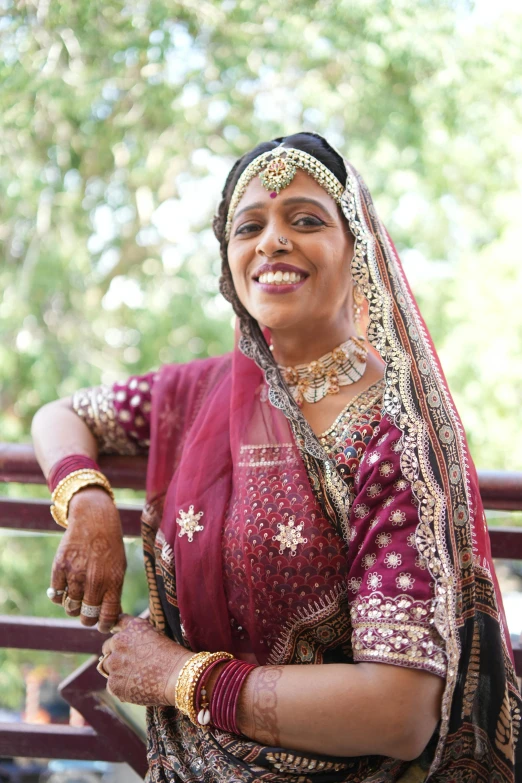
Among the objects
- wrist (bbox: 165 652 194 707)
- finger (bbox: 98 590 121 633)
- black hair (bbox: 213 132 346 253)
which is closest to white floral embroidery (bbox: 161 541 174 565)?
Answer: finger (bbox: 98 590 121 633)

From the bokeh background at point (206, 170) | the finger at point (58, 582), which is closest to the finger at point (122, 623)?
the finger at point (58, 582)

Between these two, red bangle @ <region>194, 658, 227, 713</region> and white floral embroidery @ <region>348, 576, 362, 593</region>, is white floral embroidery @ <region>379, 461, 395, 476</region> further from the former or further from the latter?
red bangle @ <region>194, 658, 227, 713</region>

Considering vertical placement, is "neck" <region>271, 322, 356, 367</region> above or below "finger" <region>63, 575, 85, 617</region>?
above

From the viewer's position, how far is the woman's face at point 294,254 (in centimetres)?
141

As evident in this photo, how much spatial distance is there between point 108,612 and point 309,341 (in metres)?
0.69

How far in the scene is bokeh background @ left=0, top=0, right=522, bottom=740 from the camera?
169 inches

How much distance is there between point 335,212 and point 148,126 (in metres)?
4.27

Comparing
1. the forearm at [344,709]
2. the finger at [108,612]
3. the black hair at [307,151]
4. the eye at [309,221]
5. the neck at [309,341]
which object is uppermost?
the black hair at [307,151]

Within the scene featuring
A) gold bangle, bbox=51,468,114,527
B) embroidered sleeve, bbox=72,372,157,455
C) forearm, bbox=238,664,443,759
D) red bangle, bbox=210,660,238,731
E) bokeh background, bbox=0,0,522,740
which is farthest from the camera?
bokeh background, bbox=0,0,522,740

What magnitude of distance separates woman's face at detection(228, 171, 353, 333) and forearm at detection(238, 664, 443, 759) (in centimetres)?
67

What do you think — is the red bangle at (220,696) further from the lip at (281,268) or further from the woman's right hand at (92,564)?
the lip at (281,268)

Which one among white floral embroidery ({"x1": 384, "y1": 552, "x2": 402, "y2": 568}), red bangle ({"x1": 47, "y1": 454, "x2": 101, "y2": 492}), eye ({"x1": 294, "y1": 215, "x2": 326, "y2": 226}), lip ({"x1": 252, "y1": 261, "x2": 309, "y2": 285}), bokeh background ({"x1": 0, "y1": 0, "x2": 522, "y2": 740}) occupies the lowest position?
white floral embroidery ({"x1": 384, "y1": 552, "x2": 402, "y2": 568})

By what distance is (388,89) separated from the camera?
488 cm

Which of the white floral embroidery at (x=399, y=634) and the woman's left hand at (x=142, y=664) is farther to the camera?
the woman's left hand at (x=142, y=664)
